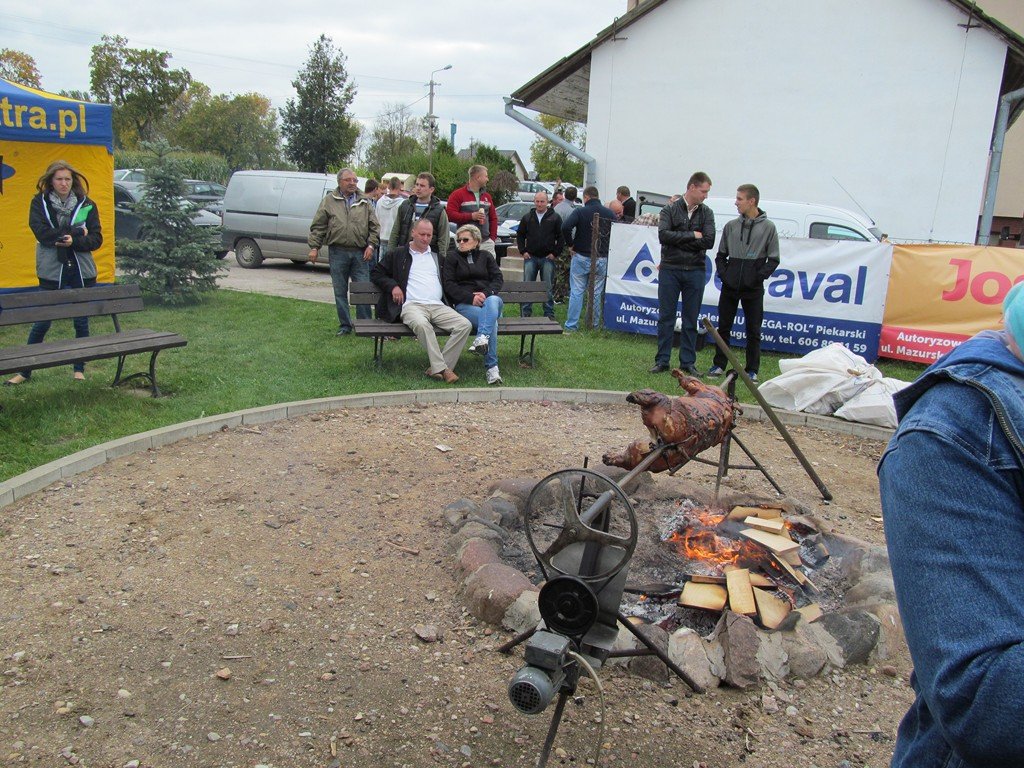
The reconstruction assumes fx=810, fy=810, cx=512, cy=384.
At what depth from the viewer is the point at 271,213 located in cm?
1611

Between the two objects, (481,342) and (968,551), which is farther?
(481,342)

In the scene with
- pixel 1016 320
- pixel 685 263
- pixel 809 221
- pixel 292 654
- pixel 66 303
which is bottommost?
pixel 292 654

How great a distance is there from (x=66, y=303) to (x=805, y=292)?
8.06m

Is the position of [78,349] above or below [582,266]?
below

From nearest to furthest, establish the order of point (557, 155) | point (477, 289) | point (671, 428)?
point (671, 428) → point (477, 289) → point (557, 155)

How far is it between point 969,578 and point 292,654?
2921 millimetres

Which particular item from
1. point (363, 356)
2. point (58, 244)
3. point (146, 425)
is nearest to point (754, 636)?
point (146, 425)

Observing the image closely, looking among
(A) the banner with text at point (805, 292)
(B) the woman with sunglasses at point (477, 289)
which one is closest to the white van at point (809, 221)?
(A) the banner with text at point (805, 292)

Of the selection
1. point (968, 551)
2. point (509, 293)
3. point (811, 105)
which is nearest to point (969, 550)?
point (968, 551)

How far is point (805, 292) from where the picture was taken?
32.7 ft

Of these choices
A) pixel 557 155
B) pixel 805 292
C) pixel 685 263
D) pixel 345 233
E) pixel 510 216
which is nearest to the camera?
pixel 685 263

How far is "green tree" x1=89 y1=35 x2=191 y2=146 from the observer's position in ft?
154

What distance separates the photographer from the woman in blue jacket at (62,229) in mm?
7707

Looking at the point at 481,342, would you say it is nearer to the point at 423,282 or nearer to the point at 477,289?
the point at 477,289
